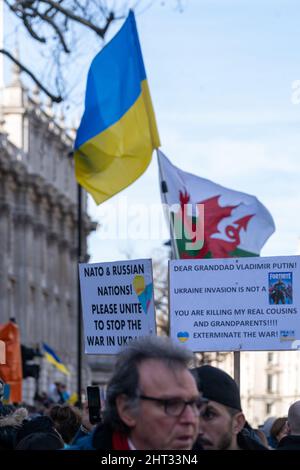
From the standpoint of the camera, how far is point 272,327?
880cm

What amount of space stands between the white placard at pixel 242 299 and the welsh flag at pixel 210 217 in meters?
4.19

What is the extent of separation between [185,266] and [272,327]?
597 millimetres

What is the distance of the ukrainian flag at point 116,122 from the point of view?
13.6m

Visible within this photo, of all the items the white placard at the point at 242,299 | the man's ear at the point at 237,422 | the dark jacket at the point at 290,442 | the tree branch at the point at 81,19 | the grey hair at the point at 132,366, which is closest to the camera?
the grey hair at the point at 132,366

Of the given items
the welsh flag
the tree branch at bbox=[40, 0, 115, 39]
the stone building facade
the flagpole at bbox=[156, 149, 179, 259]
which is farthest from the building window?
the flagpole at bbox=[156, 149, 179, 259]

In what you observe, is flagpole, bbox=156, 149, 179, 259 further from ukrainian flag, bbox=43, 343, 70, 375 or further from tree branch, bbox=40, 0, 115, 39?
ukrainian flag, bbox=43, 343, 70, 375

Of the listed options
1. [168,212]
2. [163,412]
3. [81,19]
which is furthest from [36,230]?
[163,412]

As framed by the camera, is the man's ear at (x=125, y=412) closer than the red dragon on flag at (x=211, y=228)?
Yes

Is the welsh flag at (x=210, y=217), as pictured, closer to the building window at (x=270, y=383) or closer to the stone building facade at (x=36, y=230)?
the stone building facade at (x=36, y=230)

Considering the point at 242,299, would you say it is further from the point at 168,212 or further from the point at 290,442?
the point at 168,212

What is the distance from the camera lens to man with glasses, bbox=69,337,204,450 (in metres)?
4.90

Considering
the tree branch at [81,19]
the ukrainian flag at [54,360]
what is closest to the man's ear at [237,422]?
the tree branch at [81,19]

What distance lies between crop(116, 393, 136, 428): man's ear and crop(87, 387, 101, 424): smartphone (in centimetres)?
260
